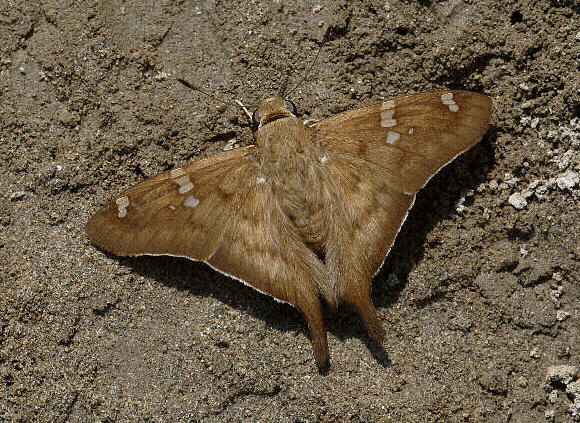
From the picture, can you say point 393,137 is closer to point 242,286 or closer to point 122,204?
point 242,286

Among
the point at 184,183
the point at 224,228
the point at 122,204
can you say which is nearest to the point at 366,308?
the point at 224,228

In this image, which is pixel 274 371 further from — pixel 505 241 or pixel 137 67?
pixel 137 67

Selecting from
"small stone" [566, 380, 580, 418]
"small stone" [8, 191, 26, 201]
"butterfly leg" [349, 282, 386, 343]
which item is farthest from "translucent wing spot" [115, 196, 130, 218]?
"small stone" [566, 380, 580, 418]

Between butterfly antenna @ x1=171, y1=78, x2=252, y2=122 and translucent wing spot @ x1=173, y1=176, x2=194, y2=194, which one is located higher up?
butterfly antenna @ x1=171, y1=78, x2=252, y2=122

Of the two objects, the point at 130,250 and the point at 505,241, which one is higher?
the point at 130,250

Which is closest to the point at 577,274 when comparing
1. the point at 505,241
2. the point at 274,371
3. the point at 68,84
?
the point at 505,241

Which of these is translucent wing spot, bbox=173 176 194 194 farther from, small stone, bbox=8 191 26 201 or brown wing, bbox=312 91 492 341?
small stone, bbox=8 191 26 201

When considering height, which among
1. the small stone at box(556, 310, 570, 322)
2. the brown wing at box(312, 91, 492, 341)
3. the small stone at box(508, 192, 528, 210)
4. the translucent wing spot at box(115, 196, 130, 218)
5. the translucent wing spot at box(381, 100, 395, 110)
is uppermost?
the translucent wing spot at box(115, 196, 130, 218)

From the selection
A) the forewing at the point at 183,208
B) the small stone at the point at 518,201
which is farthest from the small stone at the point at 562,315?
the forewing at the point at 183,208
